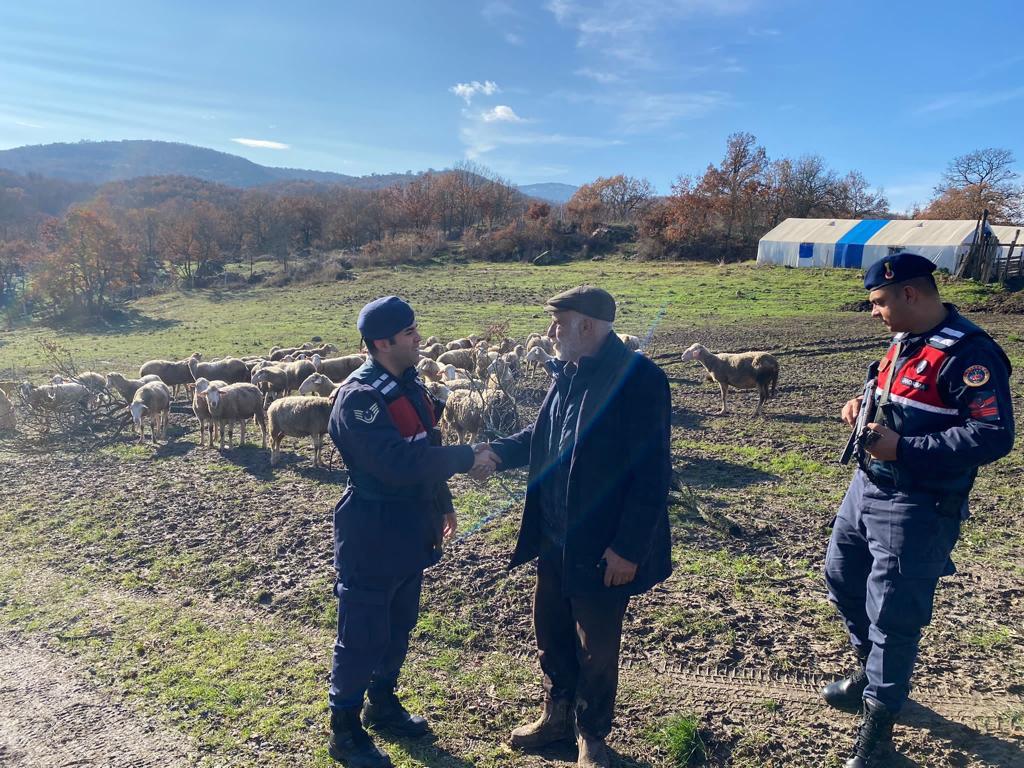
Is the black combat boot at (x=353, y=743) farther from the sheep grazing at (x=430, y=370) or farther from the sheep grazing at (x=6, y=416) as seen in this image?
the sheep grazing at (x=6, y=416)

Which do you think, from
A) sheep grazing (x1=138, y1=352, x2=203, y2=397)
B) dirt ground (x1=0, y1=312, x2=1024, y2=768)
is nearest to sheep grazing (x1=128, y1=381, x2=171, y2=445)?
dirt ground (x1=0, y1=312, x2=1024, y2=768)

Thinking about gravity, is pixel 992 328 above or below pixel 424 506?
above

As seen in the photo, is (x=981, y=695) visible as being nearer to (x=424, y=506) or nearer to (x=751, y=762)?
(x=751, y=762)

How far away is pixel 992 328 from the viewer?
60.6 ft

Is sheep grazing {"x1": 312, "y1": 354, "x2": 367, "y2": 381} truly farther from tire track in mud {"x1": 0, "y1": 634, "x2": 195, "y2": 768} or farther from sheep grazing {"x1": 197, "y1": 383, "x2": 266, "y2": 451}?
tire track in mud {"x1": 0, "y1": 634, "x2": 195, "y2": 768}

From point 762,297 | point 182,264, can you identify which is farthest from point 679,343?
point 182,264

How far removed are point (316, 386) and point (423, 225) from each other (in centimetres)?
6184

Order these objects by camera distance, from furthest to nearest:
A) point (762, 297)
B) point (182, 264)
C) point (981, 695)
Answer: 1. point (182, 264)
2. point (762, 297)
3. point (981, 695)

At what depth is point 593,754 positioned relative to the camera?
10.9 feet

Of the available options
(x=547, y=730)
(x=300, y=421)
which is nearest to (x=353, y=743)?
(x=547, y=730)

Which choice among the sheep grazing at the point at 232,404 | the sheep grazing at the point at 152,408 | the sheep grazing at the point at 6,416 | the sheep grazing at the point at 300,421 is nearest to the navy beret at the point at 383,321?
the sheep grazing at the point at 300,421

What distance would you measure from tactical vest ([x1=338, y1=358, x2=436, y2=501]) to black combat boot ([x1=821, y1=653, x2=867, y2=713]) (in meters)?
2.78

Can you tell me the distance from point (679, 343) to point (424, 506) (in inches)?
603

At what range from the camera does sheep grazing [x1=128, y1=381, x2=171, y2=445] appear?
11.3 metres
